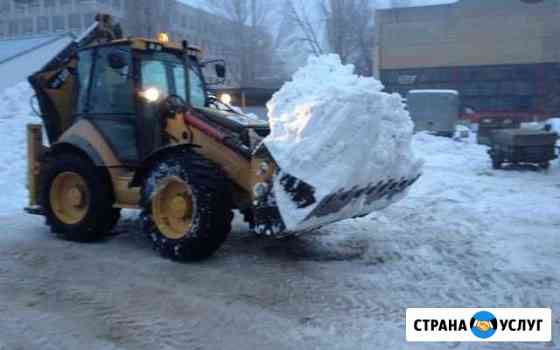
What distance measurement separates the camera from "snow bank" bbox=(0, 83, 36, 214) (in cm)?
972

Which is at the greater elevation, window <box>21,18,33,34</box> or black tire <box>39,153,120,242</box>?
window <box>21,18,33,34</box>

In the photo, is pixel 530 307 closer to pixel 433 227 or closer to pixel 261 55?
pixel 433 227

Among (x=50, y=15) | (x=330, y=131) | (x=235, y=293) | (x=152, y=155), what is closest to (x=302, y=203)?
(x=330, y=131)

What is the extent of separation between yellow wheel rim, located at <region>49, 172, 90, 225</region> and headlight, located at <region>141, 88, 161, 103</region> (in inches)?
49.9

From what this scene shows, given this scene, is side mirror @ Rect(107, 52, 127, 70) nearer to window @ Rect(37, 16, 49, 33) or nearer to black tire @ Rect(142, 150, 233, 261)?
black tire @ Rect(142, 150, 233, 261)

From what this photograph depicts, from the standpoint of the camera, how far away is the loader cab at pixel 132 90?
22.3ft

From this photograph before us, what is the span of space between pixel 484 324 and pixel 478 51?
42.0 metres

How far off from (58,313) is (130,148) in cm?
259

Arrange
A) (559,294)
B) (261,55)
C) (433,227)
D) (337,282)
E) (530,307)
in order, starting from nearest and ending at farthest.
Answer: (530,307) < (559,294) < (337,282) < (433,227) < (261,55)

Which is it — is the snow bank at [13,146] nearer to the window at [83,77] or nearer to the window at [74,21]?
the window at [83,77]

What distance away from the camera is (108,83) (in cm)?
712

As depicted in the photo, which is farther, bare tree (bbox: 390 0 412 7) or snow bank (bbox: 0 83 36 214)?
bare tree (bbox: 390 0 412 7)

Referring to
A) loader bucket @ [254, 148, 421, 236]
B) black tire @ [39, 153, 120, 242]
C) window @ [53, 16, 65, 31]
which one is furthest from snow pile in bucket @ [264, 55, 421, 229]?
window @ [53, 16, 65, 31]

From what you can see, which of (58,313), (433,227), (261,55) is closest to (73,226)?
(58,313)
